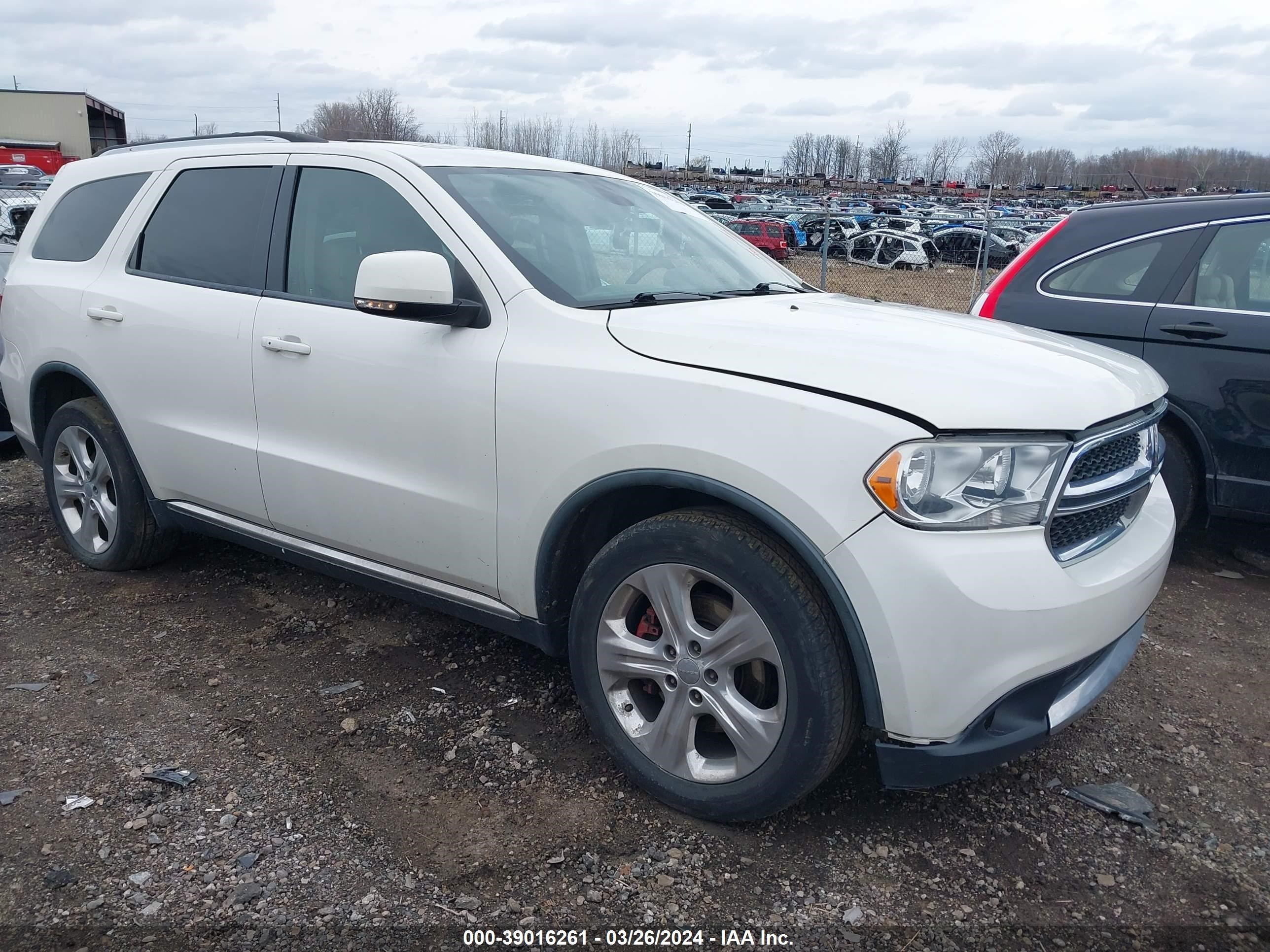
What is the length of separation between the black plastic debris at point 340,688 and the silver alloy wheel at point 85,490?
1.51 metres

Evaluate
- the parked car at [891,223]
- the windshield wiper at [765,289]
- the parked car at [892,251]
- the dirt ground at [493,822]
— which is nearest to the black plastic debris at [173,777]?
the dirt ground at [493,822]

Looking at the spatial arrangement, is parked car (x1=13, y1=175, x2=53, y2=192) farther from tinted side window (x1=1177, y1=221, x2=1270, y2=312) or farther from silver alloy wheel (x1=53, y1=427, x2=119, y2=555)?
tinted side window (x1=1177, y1=221, x2=1270, y2=312)

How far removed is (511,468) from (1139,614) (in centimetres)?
180

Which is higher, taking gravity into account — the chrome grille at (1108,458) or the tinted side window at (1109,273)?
the tinted side window at (1109,273)

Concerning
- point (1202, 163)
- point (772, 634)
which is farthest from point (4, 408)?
point (1202, 163)

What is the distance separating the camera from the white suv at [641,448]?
7.49ft

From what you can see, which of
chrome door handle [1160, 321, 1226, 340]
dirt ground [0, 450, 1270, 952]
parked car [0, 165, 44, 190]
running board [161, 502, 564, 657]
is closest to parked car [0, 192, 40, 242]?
running board [161, 502, 564, 657]

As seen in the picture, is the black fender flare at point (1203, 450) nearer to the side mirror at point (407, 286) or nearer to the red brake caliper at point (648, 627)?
the red brake caliper at point (648, 627)

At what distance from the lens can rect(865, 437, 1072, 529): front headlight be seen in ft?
7.34

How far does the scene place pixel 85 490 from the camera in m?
4.46

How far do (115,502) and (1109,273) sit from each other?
4870 mm

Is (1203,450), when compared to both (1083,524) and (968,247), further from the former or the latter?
(968,247)

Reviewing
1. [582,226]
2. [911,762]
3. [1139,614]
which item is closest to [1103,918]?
[911,762]

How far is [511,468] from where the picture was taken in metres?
2.86
